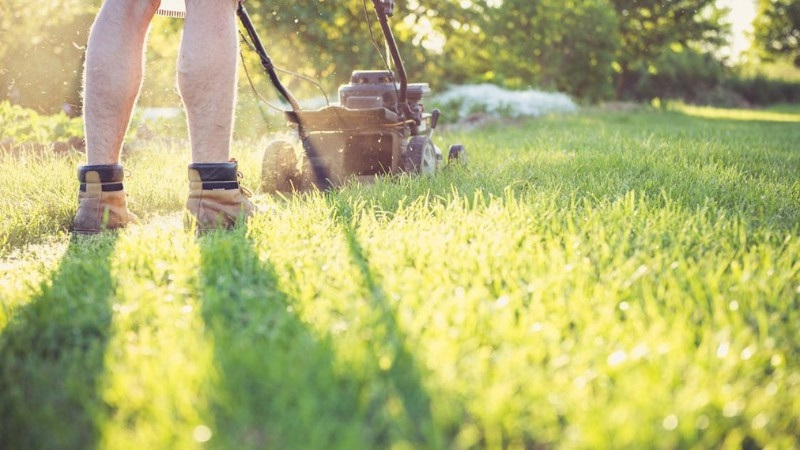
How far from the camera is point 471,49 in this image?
16.4 metres

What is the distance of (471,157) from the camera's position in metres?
4.54

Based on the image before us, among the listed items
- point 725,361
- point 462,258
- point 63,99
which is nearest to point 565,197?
point 462,258

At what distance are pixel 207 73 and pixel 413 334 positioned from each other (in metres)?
1.31

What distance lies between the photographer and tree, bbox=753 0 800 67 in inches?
1352

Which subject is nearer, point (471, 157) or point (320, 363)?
point (320, 363)

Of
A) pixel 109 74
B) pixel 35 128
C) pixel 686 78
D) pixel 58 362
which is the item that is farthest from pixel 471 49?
pixel 58 362

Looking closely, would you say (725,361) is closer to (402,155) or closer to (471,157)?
(402,155)

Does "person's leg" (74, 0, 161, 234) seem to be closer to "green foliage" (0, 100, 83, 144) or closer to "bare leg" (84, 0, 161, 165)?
"bare leg" (84, 0, 161, 165)

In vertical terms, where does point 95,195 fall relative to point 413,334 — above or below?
above

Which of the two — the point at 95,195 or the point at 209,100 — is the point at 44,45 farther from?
the point at 209,100

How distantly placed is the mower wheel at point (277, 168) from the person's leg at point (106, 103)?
3.37 feet

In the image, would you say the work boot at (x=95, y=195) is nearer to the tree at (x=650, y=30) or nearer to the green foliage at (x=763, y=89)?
the tree at (x=650, y=30)

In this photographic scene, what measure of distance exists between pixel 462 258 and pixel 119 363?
83 centimetres

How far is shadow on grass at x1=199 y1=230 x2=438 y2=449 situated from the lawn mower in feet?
6.47
